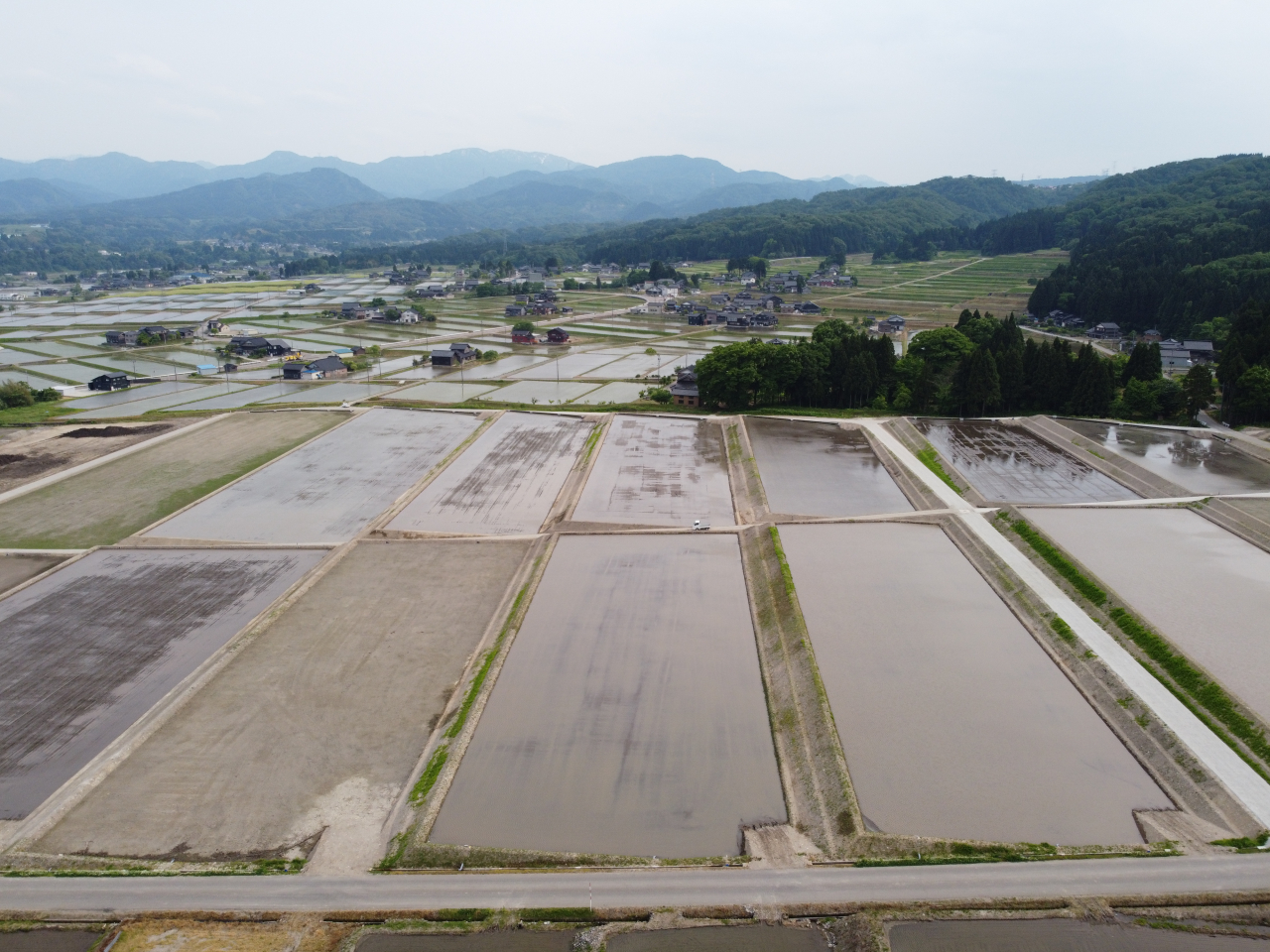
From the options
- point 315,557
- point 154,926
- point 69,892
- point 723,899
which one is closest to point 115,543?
point 315,557

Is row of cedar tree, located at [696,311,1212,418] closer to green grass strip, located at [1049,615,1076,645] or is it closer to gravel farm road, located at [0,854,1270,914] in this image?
green grass strip, located at [1049,615,1076,645]

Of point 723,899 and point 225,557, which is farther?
point 225,557

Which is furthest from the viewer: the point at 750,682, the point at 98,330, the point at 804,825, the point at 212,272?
the point at 212,272

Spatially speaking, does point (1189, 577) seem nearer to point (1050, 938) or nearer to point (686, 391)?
point (1050, 938)

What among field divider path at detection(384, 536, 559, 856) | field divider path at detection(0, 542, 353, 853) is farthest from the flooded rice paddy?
field divider path at detection(0, 542, 353, 853)

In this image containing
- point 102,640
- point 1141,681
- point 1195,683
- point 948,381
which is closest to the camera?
point 1195,683

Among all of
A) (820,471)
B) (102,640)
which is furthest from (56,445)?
(820,471)

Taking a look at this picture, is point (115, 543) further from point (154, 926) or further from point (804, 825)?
point (804, 825)
